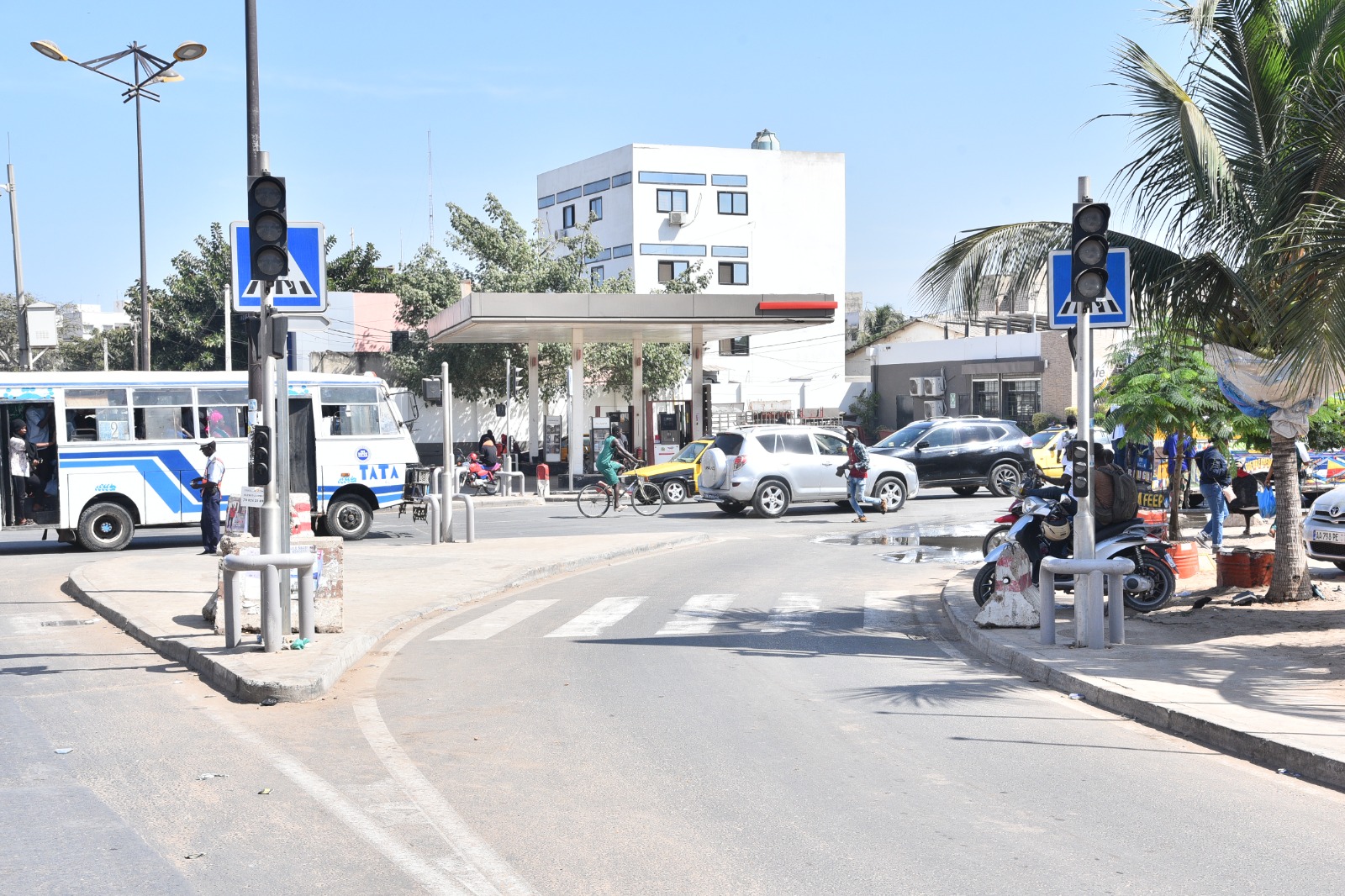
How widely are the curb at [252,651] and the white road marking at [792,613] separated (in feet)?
11.4

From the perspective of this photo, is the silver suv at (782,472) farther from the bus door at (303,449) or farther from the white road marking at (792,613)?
the white road marking at (792,613)

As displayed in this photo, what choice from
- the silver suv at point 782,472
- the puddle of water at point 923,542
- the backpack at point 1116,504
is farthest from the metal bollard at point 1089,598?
the silver suv at point 782,472

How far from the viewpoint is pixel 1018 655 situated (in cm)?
978

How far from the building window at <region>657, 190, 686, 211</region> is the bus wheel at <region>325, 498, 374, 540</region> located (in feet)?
137

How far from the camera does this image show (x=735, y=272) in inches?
2512

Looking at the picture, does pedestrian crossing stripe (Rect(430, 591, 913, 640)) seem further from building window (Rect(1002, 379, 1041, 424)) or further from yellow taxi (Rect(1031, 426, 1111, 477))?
building window (Rect(1002, 379, 1041, 424))

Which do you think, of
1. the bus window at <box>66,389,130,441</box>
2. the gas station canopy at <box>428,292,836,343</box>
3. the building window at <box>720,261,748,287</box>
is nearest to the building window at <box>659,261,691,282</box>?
the building window at <box>720,261,748,287</box>

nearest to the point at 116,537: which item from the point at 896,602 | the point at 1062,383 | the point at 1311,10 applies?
the point at 896,602

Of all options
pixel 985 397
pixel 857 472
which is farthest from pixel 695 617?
pixel 985 397

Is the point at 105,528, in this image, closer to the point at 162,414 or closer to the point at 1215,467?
the point at 162,414

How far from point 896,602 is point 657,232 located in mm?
49709

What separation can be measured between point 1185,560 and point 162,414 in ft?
53.0

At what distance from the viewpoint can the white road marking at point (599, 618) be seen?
11.7 metres

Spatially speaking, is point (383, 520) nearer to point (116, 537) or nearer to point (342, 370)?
point (116, 537)
